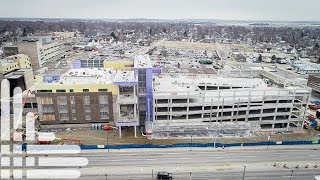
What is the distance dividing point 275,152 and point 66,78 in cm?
7434

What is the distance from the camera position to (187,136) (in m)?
88.6

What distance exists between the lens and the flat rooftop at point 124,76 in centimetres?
9282

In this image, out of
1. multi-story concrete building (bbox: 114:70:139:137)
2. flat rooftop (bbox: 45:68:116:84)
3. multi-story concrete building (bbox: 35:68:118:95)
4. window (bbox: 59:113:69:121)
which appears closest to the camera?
multi-story concrete building (bbox: 114:70:139:137)

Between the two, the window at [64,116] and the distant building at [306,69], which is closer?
the window at [64,116]

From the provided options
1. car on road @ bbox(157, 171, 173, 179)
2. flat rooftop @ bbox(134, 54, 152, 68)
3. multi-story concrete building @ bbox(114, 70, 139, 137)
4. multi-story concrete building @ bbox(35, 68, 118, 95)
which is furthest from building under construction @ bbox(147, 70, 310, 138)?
car on road @ bbox(157, 171, 173, 179)

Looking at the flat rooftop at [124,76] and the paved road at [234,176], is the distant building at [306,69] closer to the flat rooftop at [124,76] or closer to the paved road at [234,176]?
the paved road at [234,176]

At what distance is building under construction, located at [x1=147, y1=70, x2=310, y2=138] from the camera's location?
3526 inches

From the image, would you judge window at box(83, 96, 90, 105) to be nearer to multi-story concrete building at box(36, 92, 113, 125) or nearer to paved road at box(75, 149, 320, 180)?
multi-story concrete building at box(36, 92, 113, 125)

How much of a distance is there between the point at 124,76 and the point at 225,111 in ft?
125

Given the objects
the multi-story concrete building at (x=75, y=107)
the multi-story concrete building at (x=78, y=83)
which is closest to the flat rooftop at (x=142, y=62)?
the multi-story concrete building at (x=78, y=83)

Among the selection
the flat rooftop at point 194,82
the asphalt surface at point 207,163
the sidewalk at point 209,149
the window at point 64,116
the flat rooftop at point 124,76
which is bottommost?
the asphalt surface at point 207,163

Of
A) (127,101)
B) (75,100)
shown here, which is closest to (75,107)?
(75,100)
